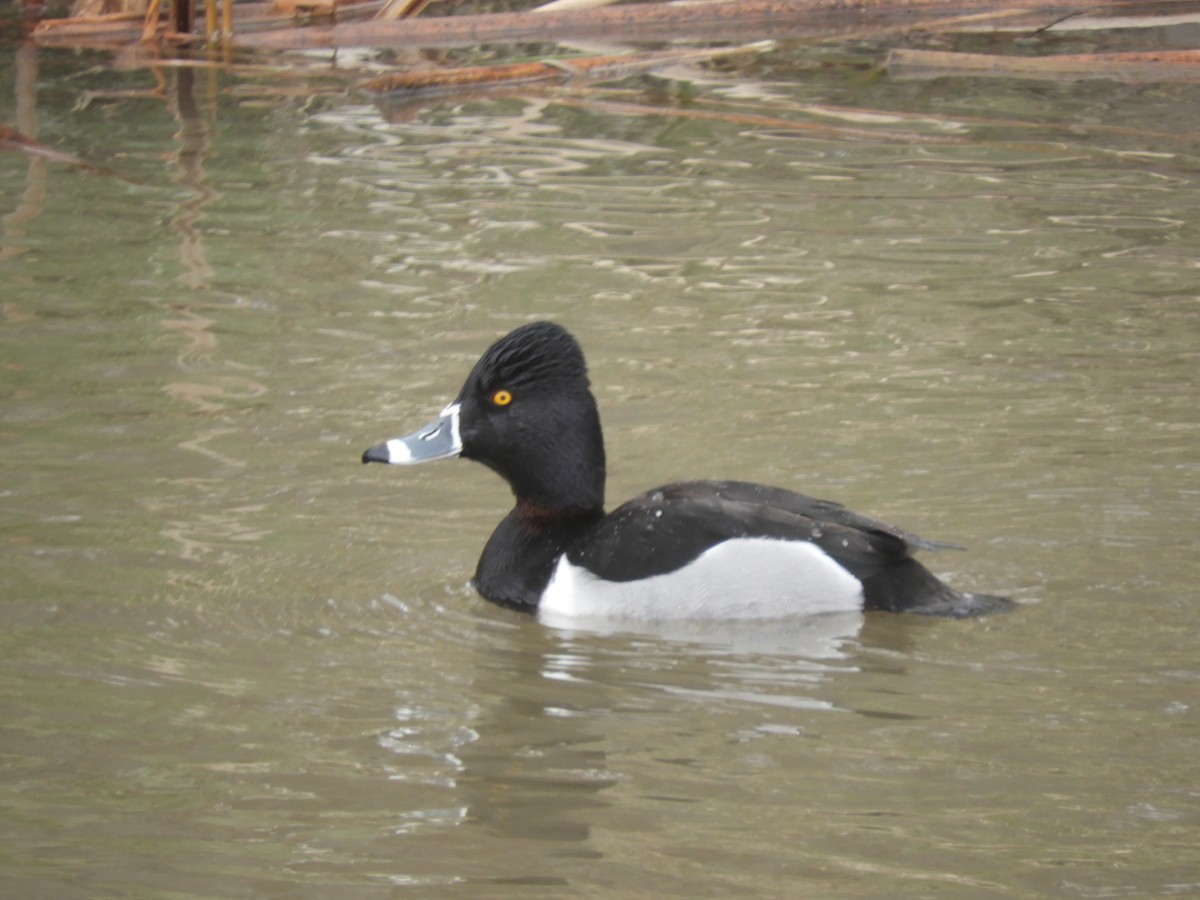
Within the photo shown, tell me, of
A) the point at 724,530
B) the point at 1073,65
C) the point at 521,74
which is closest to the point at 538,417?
the point at 724,530

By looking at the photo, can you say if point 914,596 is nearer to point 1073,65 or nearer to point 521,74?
point 1073,65

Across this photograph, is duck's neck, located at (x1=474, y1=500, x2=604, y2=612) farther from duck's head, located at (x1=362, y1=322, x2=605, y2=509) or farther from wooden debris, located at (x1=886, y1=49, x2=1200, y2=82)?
wooden debris, located at (x1=886, y1=49, x2=1200, y2=82)

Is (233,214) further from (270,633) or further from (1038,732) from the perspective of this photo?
(1038,732)

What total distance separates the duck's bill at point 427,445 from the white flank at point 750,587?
84cm

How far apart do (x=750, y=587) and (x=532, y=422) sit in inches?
38.1

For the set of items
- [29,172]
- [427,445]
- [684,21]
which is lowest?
[427,445]

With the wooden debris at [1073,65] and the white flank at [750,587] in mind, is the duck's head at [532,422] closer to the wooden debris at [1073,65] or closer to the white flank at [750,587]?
the white flank at [750,587]

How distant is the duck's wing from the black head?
1.11ft

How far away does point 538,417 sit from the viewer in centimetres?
628

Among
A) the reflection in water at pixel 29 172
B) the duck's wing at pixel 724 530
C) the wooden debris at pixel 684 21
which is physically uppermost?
the wooden debris at pixel 684 21

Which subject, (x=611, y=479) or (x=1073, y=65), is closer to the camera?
(x=611, y=479)

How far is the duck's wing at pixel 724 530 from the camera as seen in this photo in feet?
19.0

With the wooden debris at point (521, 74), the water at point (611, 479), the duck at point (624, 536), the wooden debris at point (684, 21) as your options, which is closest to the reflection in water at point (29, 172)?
the water at point (611, 479)

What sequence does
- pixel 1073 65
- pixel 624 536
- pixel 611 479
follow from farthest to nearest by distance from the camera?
pixel 1073 65
pixel 611 479
pixel 624 536
